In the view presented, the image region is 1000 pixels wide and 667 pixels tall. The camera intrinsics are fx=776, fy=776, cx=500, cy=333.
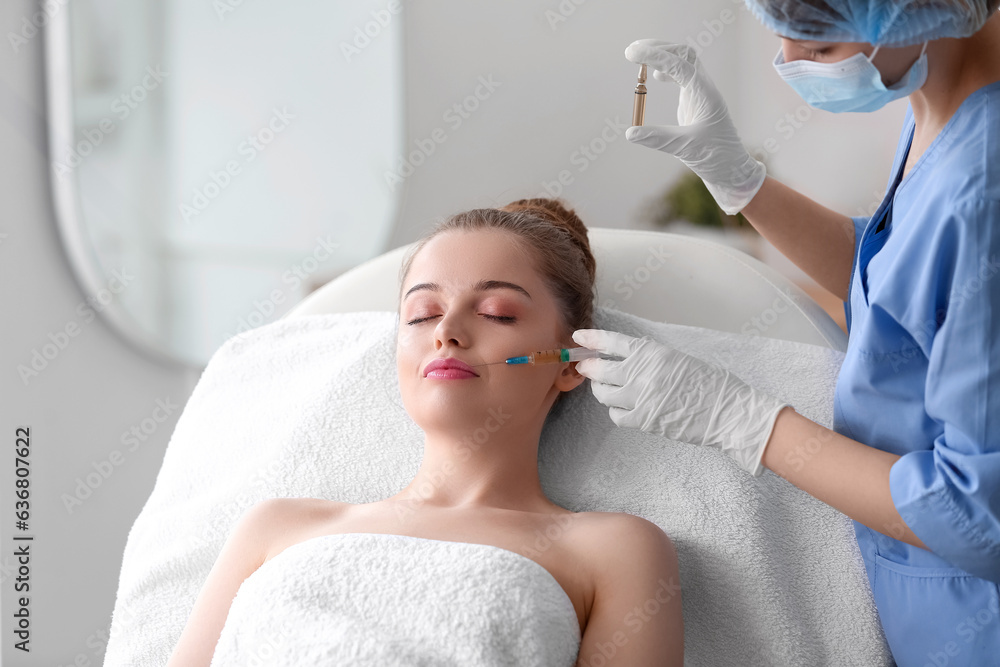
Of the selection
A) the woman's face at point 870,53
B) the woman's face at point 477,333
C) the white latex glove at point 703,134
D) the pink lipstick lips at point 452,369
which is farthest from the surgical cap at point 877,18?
the pink lipstick lips at point 452,369

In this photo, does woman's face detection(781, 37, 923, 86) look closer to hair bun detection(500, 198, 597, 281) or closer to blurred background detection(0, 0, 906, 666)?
hair bun detection(500, 198, 597, 281)

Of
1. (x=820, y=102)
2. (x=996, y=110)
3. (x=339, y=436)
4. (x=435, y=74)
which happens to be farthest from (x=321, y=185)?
(x=996, y=110)

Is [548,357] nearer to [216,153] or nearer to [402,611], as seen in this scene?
[402,611]

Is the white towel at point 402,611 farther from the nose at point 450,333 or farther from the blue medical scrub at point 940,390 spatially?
the blue medical scrub at point 940,390

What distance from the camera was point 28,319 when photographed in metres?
2.07

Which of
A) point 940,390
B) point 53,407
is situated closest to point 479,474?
point 940,390

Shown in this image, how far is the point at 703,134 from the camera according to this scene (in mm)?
1396

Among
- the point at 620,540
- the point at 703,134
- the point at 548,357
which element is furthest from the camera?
the point at 703,134

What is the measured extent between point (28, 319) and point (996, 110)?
2193 millimetres

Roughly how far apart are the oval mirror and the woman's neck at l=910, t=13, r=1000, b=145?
1.95 metres

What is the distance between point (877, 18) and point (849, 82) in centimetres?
10

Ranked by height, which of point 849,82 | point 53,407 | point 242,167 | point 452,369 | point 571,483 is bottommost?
point 53,407

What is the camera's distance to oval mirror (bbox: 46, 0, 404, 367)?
2154mm

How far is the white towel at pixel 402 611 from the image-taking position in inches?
37.4
